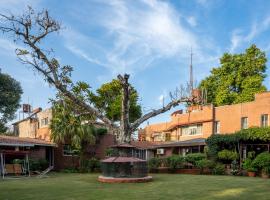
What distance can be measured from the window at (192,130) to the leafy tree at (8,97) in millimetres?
21724

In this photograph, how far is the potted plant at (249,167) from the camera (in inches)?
1080

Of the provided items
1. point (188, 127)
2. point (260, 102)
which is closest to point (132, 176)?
point (260, 102)

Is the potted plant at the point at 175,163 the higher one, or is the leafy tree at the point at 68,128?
the leafy tree at the point at 68,128

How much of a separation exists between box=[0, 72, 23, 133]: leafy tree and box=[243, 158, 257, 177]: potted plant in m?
31.1

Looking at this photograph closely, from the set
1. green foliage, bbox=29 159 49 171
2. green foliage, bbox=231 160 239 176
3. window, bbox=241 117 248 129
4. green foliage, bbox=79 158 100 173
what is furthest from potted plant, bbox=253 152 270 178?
green foliage, bbox=29 159 49 171

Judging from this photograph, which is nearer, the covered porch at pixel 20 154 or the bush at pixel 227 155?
the covered porch at pixel 20 154

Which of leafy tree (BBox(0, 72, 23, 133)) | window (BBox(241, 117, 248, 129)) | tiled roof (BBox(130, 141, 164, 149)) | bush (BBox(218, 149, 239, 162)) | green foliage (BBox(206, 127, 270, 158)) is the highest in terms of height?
leafy tree (BBox(0, 72, 23, 133))

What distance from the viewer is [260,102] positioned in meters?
36.4

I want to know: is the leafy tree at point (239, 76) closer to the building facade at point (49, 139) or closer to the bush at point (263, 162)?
the building facade at point (49, 139)

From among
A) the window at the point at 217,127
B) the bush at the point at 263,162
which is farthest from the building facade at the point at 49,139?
the bush at the point at 263,162

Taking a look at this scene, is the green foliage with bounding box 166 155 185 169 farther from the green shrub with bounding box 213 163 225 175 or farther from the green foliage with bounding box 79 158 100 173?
the green foliage with bounding box 79 158 100 173

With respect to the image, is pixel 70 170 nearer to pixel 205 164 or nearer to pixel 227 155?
pixel 205 164

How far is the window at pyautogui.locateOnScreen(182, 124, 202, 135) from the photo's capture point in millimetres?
43969

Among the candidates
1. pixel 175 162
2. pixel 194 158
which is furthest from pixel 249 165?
pixel 175 162
